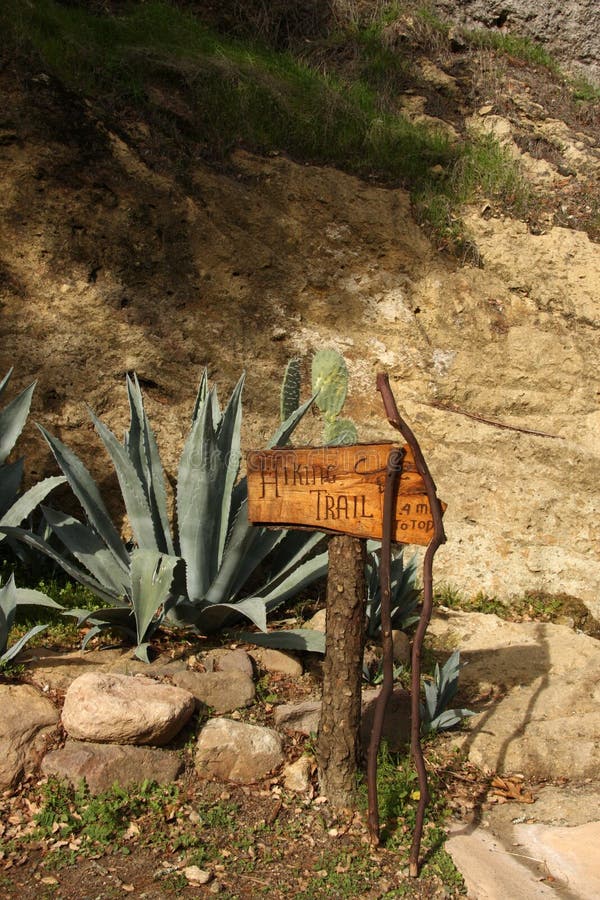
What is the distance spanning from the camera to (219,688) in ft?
11.0

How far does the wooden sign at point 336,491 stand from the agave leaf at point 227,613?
Result: 56 cm

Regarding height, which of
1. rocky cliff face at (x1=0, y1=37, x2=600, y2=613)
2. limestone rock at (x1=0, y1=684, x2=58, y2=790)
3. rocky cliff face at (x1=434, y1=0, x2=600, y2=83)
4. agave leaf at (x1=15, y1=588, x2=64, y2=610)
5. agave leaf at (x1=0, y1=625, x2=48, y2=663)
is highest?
rocky cliff face at (x1=434, y1=0, x2=600, y2=83)

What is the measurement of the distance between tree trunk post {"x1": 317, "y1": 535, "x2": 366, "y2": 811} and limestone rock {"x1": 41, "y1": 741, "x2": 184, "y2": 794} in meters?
0.58

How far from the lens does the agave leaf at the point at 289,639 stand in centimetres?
360

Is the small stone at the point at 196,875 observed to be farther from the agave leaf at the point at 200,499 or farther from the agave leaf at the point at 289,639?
the agave leaf at the point at 200,499

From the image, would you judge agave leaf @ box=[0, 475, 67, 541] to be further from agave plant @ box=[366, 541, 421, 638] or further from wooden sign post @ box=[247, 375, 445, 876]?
agave plant @ box=[366, 541, 421, 638]

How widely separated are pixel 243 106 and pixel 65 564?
14.2 ft

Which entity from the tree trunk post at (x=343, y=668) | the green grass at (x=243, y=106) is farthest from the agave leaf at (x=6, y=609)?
the green grass at (x=243, y=106)

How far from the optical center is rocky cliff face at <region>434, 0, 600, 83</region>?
28.9ft

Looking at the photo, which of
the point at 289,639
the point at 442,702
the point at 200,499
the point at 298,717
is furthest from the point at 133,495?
the point at 442,702

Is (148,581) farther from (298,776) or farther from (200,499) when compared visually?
(298,776)

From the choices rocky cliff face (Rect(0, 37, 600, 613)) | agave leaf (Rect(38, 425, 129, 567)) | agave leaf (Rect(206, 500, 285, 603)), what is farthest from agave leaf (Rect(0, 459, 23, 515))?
agave leaf (Rect(206, 500, 285, 603))

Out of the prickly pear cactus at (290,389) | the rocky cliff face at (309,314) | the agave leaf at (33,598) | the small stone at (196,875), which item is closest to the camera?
the small stone at (196,875)

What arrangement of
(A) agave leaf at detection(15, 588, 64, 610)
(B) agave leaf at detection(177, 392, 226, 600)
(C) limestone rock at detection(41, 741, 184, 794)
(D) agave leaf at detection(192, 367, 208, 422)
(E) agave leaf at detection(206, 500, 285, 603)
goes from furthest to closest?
(D) agave leaf at detection(192, 367, 208, 422), (E) agave leaf at detection(206, 500, 285, 603), (B) agave leaf at detection(177, 392, 226, 600), (A) agave leaf at detection(15, 588, 64, 610), (C) limestone rock at detection(41, 741, 184, 794)
